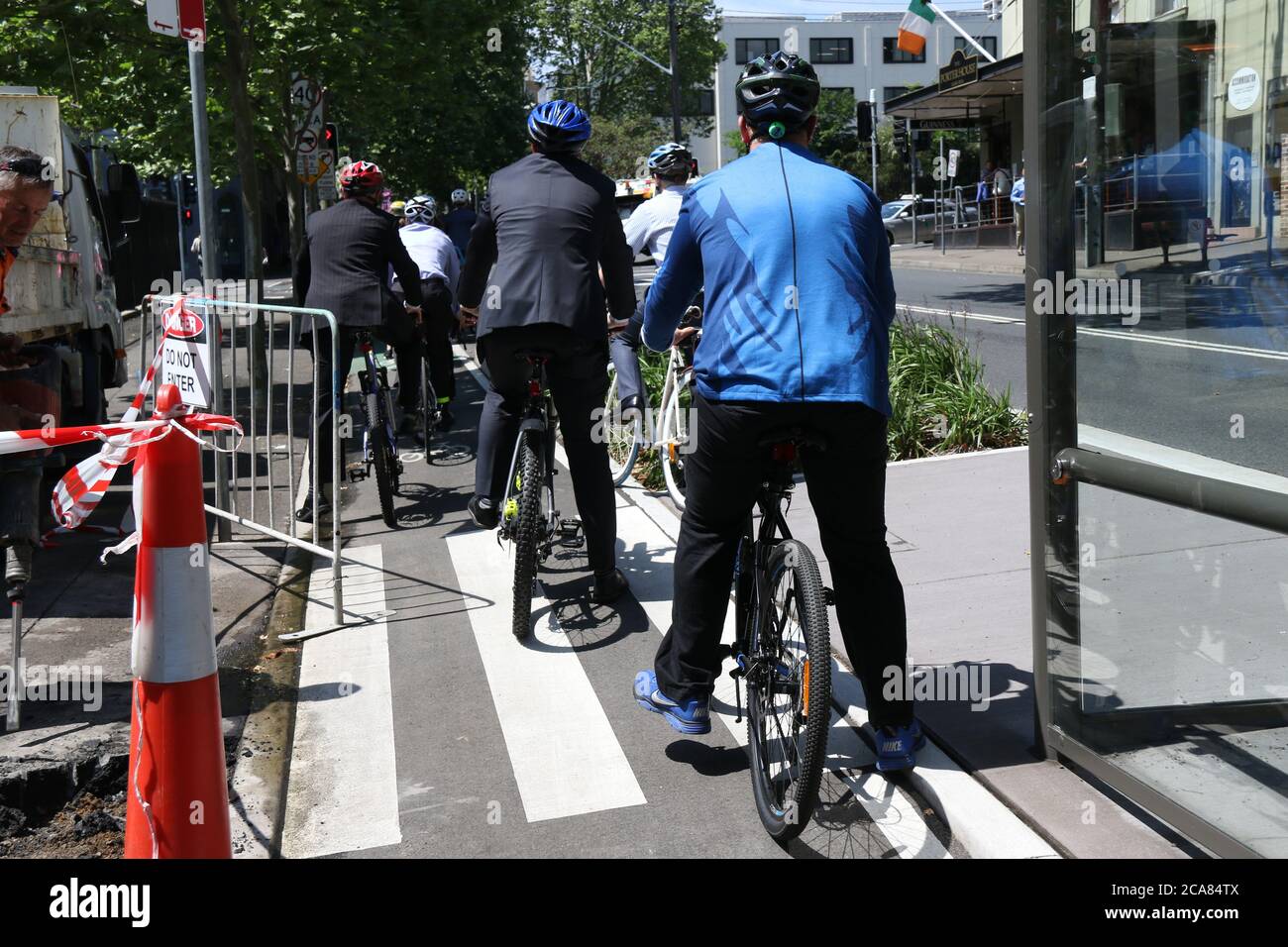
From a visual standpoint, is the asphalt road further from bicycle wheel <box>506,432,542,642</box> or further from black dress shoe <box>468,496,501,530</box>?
black dress shoe <box>468,496,501,530</box>

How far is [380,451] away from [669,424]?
173 cm

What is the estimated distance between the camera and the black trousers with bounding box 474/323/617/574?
582 cm

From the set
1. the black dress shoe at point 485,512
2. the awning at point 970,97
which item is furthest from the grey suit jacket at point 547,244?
the awning at point 970,97

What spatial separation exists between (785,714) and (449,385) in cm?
696

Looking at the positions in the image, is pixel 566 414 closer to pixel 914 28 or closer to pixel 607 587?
pixel 607 587

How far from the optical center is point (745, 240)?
3.82 m


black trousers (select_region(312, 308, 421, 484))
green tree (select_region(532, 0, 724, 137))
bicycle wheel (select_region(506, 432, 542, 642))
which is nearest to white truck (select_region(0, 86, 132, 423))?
black trousers (select_region(312, 308, 421, 484))

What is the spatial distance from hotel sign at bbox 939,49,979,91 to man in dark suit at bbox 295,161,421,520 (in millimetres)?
23688

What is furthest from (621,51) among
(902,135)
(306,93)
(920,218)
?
(306,93)

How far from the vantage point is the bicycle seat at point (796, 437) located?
3.79 m

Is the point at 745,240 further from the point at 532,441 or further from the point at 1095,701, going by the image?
the point at 532,441

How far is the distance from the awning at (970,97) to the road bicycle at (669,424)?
21.3 meters

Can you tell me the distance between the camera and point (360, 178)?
8.22 meters

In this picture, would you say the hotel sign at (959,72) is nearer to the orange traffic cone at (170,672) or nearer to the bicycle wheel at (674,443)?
the bicycle wheel at (674,443)
